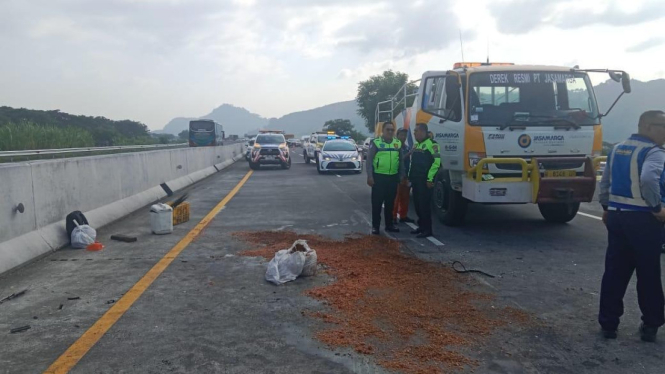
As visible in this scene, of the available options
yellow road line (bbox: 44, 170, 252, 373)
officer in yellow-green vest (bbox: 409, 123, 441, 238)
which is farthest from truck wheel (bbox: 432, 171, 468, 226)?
yellow road line (bbox: 44, 170, 252, 373)

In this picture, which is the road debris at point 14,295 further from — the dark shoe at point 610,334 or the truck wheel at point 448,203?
the truck wheel at point 448,203

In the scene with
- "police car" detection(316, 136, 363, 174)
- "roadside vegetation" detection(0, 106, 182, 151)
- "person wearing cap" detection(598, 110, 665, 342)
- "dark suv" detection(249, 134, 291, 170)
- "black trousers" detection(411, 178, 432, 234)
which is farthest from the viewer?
"roadside vegetation" detection(0, 106, 182, 151)

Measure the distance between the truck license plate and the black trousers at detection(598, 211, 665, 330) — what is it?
165 inches

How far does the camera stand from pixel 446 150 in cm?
1010

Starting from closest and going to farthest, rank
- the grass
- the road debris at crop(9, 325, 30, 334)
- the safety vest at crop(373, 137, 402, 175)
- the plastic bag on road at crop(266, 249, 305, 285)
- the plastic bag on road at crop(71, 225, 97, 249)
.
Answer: the road debris at crop(9, 325, 30, 334) < the plastic bag on road at crop(266, 249, 305, 285) < the plastic bag on road at crop(71, 225, 97, 249) < the safety vest at crop(373, 137, 402, 175) < the grass

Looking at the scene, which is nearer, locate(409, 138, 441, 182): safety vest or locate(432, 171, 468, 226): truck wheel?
locate(409, 138, 441, 182): safety vest

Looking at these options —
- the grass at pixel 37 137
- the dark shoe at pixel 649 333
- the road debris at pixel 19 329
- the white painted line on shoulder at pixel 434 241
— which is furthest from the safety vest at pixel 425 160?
the grass at pixel 37 137

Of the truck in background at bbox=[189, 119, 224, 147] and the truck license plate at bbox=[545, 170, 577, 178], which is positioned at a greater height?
the truck in background at bbox=[189, 119, 224, 147]

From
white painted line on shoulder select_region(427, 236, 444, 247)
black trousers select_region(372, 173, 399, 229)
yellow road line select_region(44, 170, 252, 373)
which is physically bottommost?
white painted line on shoulder select_region(427, 236, 444, 247)

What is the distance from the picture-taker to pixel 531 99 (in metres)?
9.52

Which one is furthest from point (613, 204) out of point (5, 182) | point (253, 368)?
point (5, 182)

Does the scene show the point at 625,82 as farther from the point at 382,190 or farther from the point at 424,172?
the point at 382,190

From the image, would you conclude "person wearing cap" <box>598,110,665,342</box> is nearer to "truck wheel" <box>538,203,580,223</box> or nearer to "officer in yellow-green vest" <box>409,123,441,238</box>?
"officer in yellow-green vest" <box>409,123,441,238</box>

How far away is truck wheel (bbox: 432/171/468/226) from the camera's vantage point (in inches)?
395
